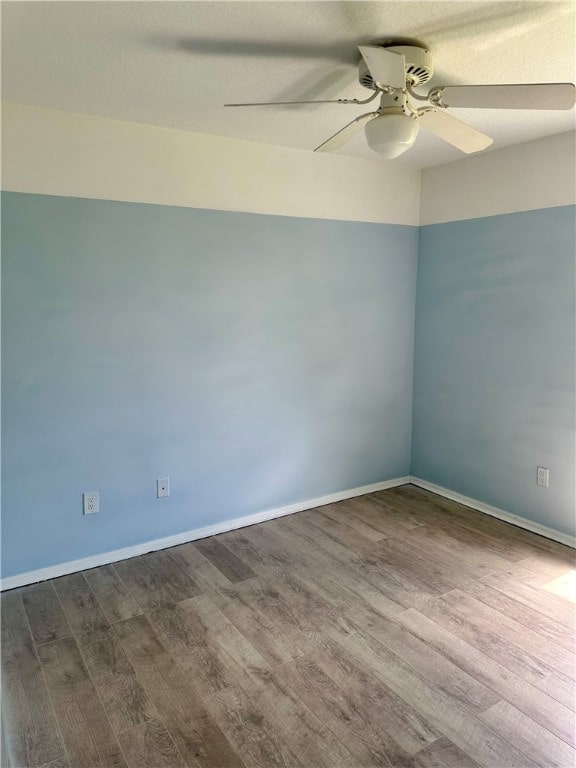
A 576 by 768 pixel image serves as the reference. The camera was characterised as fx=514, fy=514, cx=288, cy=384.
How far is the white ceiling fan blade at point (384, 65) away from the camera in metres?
1.54

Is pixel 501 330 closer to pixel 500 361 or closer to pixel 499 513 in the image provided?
pixel 500 361

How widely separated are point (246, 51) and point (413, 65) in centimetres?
62

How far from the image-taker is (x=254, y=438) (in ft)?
11.0

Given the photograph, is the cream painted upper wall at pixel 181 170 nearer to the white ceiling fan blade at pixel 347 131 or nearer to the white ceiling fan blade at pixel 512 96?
the white ceiling fan blade at pixel 347 131

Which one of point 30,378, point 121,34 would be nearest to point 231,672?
point 30,378

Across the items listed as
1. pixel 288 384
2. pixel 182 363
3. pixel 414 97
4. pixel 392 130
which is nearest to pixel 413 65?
pixel 414 97

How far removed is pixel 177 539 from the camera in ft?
10.3

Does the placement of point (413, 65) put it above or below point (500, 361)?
above

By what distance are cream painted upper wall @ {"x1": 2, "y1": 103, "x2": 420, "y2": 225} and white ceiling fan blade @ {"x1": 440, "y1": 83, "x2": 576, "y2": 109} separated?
1506 millimetres

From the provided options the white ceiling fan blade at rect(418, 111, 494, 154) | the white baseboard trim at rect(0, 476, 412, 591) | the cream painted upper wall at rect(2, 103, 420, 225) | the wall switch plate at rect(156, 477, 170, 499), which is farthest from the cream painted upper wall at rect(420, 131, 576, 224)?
the wall switch plate at rect(156, 477, 170, 499)

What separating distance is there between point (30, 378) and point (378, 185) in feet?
8.66

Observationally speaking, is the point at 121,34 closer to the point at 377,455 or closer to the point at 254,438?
the point at 254,438

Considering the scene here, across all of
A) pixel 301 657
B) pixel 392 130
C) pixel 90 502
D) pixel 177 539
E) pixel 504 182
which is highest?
pixel 504 182

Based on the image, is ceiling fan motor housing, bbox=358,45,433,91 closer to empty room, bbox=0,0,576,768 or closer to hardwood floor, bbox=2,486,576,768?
empty room, bbox=0,0,576,768
